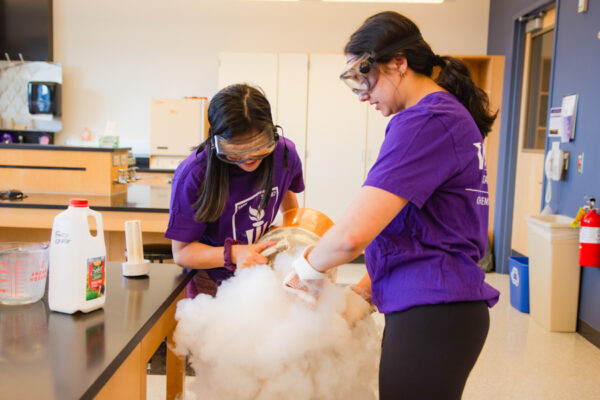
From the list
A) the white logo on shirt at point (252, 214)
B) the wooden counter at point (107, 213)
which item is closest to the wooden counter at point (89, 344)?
the white logo on shirt at point (252, 214)

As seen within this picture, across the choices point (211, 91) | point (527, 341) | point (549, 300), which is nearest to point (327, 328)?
point (527, 341)

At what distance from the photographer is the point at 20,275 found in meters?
1.21

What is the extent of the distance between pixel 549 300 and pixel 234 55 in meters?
3.95

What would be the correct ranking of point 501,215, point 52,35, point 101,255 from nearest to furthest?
point 101,255 → point 501,215 → point 52,35

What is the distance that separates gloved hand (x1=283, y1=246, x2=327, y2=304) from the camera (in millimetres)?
1119

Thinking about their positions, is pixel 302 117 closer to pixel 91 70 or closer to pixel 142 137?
pixel 142 137

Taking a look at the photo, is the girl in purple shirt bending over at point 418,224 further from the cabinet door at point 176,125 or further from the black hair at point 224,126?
the cabinet door at point 176,125

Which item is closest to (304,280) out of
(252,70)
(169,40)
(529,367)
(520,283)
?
(529,367)

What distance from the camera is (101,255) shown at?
1.18 m

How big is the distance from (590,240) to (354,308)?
254 cm

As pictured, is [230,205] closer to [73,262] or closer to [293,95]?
[73,262]

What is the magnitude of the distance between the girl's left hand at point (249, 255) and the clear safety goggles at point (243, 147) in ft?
0.78

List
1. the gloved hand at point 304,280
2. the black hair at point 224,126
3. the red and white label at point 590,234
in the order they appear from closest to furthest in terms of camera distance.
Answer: the gloved hand at point 304,280, the black hair at point 224,126, the red and white label at point 590,234

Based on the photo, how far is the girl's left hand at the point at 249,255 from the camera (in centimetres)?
131
